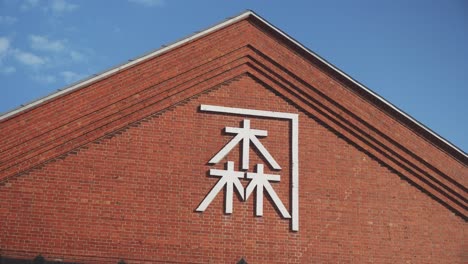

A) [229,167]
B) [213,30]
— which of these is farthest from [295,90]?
[229,167]

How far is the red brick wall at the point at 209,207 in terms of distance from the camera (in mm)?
9609

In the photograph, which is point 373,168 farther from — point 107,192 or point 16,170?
point 16,170

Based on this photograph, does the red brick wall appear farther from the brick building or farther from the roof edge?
the roof edge

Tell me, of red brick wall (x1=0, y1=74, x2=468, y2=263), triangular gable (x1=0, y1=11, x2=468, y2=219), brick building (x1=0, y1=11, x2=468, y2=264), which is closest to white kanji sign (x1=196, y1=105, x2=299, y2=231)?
brick building (x1=0, y1=11, x2=468, y2=264)

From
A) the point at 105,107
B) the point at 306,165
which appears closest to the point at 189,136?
the point at 105,107

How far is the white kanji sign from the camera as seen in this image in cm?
1041

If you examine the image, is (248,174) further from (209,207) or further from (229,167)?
(209,207)

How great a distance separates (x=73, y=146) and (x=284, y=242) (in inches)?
174

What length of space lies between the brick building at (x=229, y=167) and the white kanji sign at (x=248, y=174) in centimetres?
3

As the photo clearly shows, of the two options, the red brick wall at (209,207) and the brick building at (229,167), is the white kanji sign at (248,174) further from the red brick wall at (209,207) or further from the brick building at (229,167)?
the red brick wall at (209,207)

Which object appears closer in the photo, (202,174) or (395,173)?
(202,174)

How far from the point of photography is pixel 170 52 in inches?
434

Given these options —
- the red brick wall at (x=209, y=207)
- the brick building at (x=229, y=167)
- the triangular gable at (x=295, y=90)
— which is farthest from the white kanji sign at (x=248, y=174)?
the triangular gable at (x=295, y=90)

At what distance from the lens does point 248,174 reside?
34.8 ft
